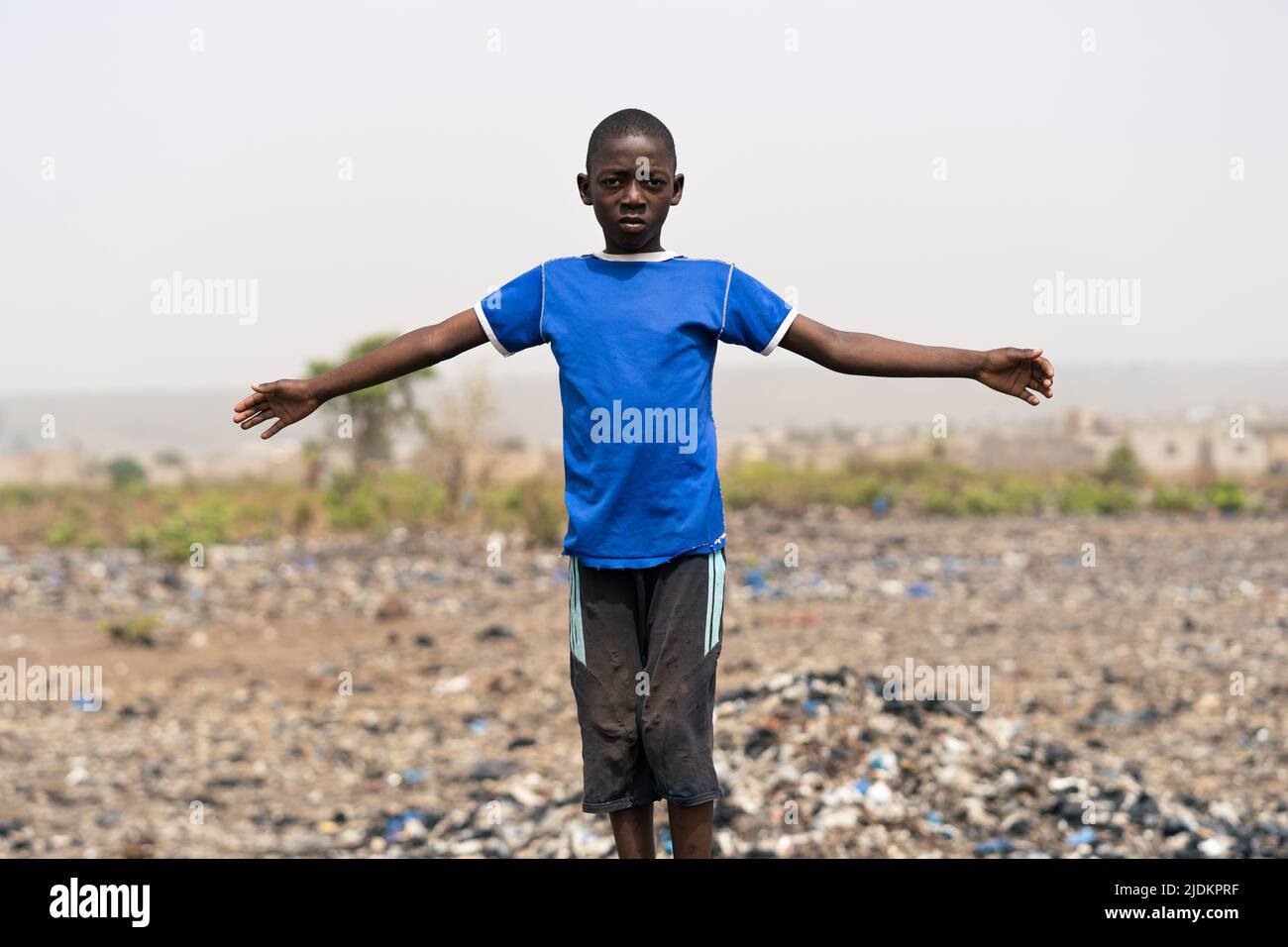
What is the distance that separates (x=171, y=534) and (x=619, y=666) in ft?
42.5

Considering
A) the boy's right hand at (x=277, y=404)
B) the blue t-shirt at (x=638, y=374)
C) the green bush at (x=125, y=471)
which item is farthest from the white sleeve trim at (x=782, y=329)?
the green bush at (x=125, y=471)

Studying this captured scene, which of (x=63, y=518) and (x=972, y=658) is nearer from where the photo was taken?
(x=972, y=658)

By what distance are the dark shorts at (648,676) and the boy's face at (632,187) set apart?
68 cm

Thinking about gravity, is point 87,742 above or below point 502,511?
below

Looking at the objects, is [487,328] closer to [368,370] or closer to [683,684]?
[368,370]

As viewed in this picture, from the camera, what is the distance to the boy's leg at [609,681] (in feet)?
8.66

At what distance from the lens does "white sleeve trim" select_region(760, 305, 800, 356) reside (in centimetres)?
265

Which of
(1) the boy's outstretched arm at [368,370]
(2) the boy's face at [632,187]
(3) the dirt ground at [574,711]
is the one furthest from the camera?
(3) the dirt ground at [574,711]

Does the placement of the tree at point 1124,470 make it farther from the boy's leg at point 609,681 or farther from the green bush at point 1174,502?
the boy's leg at point 609,681

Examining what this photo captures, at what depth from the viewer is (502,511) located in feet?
59.2

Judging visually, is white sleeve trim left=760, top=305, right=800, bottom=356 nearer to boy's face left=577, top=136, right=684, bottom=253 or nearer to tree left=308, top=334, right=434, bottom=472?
boy's face left=577, top=136, right=684, bottom=253

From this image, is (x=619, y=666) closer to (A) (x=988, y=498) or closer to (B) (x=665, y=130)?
(B) (x=665, y=130)

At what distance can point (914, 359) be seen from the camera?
8.78ft
